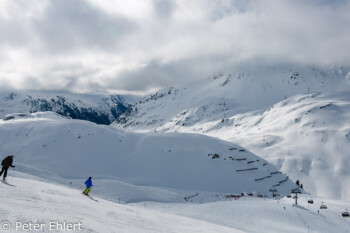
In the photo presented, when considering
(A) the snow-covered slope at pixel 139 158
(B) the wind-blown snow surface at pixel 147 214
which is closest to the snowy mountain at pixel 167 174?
(A) the snow-covered slope at pixel 139 158

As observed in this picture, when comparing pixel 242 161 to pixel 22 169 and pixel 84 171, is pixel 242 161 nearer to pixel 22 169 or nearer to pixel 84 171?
Result: pixel 84 171

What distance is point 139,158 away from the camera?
54438 mm

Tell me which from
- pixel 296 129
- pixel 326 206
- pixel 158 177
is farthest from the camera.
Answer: pixel 296 129

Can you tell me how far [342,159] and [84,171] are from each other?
10088cm

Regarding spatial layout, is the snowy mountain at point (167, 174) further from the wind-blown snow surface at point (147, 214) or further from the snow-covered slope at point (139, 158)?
the wind-blown snow surface at point (147, 214)

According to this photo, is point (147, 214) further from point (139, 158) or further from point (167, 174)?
point (139, 158)

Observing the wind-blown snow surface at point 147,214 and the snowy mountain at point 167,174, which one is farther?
the snowy mountain at point 167,174

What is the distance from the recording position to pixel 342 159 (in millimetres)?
107625

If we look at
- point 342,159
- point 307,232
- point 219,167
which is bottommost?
point 307,232

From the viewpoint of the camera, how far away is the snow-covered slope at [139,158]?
160 ft

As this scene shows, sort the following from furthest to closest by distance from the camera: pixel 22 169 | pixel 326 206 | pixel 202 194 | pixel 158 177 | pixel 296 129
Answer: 1. pixel 296 129
2. pixel 158 177
3. pixel 202 194
4. pixel 22 169
5. pixel 326 206

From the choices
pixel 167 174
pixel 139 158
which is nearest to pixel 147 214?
pixel 167 174

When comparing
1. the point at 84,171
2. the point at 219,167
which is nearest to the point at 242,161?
the point at 219,167

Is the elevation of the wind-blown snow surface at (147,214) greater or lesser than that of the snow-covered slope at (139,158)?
lesser
